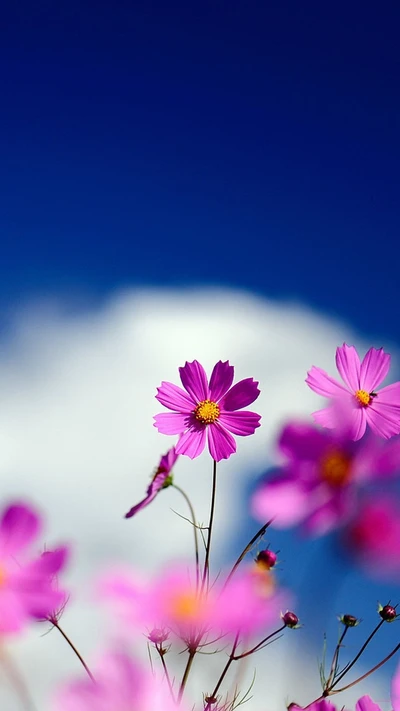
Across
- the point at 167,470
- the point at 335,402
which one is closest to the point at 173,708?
the point at 335,402

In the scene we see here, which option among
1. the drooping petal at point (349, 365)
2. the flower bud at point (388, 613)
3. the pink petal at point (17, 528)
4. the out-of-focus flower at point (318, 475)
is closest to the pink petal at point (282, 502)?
the out-of-focus flower at point (318, 475)

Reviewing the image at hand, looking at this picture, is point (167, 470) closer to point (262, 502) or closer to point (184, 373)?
point (184, 373)

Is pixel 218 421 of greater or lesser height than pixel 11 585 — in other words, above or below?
above

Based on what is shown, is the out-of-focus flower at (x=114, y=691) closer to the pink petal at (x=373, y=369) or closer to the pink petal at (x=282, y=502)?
the pink petal at (x=282, y=502)

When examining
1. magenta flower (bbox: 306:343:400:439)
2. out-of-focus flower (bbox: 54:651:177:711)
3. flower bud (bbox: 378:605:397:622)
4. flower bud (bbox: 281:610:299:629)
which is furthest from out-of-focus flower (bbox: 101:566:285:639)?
flower bud (bbox: 378:605:397:622)

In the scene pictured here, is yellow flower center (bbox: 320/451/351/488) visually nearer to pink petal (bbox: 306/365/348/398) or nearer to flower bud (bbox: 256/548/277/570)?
pink petal (bbox: 306/365/348/398)
